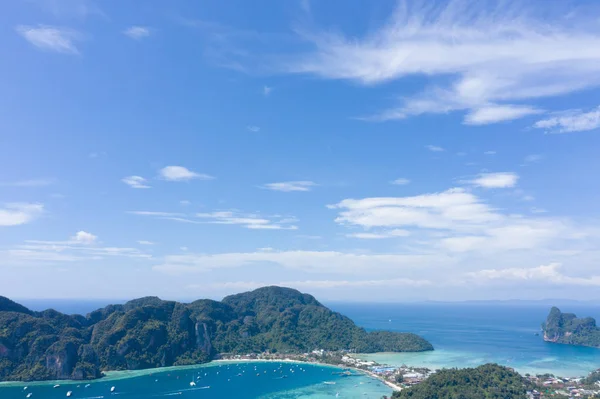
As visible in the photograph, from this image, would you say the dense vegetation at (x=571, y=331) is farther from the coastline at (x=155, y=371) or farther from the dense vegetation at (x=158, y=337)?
the coastline at (x=155, y=371)

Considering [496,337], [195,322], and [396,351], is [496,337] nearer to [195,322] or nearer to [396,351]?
[396,351]

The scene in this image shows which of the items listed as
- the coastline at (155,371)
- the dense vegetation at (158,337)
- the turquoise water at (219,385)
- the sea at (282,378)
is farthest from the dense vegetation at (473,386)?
the dense vegetation at (158,337)

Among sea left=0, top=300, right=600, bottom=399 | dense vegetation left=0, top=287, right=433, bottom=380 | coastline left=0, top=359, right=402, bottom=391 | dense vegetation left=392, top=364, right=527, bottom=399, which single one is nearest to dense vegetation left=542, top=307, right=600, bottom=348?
sea left=0, top=300, right=600, bottom=399

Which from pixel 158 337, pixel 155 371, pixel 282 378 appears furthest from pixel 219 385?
pixel 158 337

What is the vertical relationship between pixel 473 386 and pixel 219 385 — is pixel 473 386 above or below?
above

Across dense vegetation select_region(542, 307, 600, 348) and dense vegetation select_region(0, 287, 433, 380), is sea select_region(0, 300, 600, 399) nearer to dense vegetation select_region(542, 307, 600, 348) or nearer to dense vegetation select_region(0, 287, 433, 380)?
dense vegetation select_region(0, 287, 433, 380)

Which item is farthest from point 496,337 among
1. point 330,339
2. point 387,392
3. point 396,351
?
point 387,392

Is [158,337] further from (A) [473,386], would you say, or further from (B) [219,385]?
(A) [473,386]
